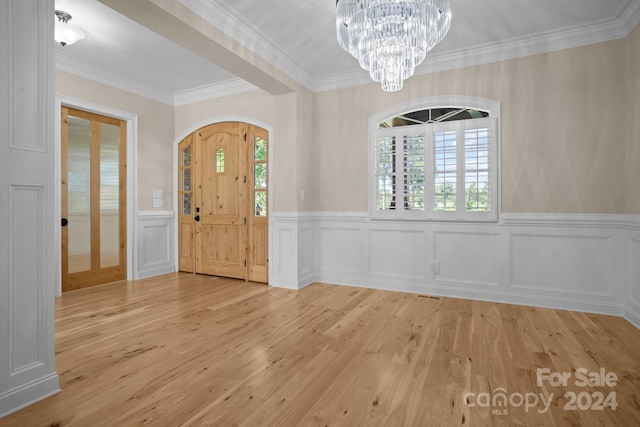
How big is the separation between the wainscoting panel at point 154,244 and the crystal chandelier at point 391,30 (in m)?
4.16

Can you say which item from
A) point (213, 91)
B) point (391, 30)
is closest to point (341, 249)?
point (391, 30)

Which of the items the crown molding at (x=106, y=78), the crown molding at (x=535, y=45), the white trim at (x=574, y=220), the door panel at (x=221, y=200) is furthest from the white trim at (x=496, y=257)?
the crown molding at (x=106, y=78)

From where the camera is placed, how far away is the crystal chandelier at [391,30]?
7.20ft

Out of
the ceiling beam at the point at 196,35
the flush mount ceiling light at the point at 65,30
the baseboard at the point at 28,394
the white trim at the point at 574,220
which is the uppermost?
the flush mount ceiling light at the point at 65,30

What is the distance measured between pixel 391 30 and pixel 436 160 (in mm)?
2131

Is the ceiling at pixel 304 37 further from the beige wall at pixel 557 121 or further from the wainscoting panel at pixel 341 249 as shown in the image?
the wainscoting panel at pixel 341 249

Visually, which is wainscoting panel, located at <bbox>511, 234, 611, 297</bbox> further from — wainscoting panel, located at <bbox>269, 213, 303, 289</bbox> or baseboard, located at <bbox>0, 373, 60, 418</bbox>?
baseboard, located at <bbox>0, 373, 60, 418</bbox>

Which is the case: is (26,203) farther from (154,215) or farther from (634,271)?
(634,271)

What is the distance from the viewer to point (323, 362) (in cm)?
235

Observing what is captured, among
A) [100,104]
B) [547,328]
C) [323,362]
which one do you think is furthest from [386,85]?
[100,104]

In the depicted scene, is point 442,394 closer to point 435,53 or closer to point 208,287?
point 208,287

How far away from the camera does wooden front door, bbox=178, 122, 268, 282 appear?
4.82 m

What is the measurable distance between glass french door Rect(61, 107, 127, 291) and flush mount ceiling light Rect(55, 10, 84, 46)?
4.00ft

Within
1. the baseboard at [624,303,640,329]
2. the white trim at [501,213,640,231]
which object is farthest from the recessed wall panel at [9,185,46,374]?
the baseboard at [624,303,640,329]
